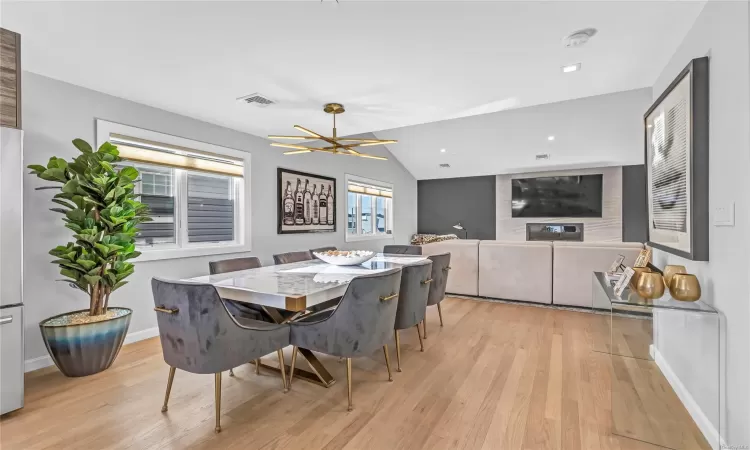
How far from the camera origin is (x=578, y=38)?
2211 mm

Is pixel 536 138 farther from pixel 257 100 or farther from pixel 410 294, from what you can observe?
pixel 257 100

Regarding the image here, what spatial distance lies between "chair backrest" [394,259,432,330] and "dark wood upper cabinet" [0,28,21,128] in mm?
2647

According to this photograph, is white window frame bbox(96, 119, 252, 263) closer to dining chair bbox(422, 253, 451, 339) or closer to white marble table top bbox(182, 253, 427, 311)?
white marble table top bbox(182, 253, 427, 311)

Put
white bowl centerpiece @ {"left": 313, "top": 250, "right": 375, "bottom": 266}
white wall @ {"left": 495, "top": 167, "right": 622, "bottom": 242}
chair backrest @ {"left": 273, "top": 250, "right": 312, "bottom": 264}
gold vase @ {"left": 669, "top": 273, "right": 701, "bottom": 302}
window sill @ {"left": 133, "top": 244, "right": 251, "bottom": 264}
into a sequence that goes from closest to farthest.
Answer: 1. gold vase @ {"left": 669, "top": 273, "right": 701, "bottom": 302}
2. white bowl centerpiece @ {"left": 313, "top": 250, "right": 375, "bottom": 266}
3. window sill @ {"left": 133, "top": 244, "right": 251, "bottom": 264}
4. chair backrest @ {"left": 273, "top": 250, "right": 312, "bottom": 264}
5. white wall @ {"left": 495, "top": 167, "right": 622, "bottom": 242}

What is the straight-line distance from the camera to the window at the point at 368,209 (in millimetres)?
6574

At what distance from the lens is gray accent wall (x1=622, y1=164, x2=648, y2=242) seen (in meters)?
6.82

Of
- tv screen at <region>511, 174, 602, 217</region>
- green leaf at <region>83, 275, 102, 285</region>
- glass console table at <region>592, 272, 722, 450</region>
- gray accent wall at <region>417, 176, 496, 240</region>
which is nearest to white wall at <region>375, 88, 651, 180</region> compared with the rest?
tv screen at <region>511, 174, 602, 217</region>

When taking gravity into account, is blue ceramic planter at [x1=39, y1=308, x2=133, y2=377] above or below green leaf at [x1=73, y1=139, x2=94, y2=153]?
below

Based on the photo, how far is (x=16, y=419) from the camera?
6.61 feet

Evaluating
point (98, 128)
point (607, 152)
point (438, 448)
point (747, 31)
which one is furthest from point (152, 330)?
point (607, 152)

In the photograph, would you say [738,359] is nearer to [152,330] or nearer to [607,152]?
[152,330]

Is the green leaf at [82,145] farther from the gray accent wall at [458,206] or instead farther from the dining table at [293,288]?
the gray accent wall at [458,206]

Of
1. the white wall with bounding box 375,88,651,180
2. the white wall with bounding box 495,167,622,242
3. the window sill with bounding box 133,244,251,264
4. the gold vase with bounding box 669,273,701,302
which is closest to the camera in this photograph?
the gold vase with bounding box 669,273,701,302

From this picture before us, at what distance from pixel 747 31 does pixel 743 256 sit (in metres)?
0.93
